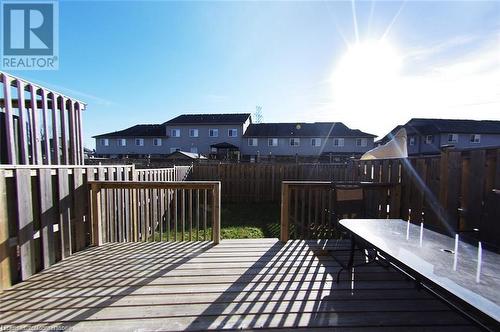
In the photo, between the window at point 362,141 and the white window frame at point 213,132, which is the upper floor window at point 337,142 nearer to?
the window at point 362,141

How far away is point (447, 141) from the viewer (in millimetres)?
25562

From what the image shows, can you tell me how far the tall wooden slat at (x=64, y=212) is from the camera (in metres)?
3.04

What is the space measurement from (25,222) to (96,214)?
1.04 meters

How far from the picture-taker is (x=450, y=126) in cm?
2620

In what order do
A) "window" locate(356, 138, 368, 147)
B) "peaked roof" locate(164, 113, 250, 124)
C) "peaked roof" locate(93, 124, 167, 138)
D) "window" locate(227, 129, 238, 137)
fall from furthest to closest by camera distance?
"peaked roof" locate(93, 124, 167, 138), "peaked roof" locate(164, 113, 250, 124), "window" locate(227, 129, 238, 137), "window" locate(356, 138, 368, 147)

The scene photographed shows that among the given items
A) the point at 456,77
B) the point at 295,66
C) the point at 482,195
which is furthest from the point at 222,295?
the point at 456,77

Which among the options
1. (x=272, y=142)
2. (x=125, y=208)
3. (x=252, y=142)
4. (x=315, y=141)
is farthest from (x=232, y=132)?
(x=125, y=208)

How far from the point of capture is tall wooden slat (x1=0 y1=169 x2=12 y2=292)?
2.29m

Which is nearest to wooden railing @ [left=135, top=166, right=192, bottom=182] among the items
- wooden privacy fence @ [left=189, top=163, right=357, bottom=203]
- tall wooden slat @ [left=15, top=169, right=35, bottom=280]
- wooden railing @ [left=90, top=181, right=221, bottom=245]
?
wooden railing @ [left=90, top=181, right=221, bottom=245]

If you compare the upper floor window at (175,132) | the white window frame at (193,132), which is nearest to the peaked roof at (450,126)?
the white window frame at (193,132)

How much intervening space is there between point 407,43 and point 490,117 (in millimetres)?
36064

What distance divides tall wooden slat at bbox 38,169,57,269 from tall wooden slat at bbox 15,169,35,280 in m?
0.13

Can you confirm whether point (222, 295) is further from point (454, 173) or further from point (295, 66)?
point (295, 66)

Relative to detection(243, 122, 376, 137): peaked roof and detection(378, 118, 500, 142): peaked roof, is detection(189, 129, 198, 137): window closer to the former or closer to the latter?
detection(243, 122, 376, 137): peaked roof
